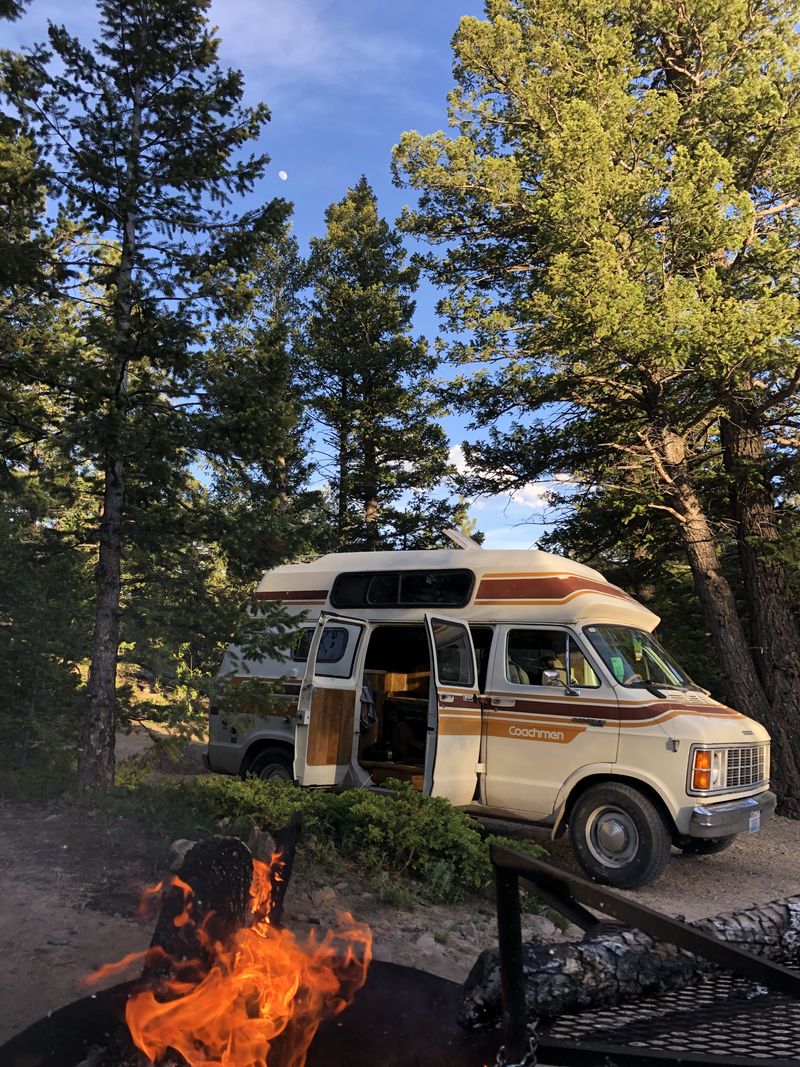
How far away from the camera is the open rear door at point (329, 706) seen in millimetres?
7484

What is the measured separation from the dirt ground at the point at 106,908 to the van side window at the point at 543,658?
207cm

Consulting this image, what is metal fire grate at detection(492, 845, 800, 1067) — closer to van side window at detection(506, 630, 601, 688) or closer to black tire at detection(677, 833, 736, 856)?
black tire at detection(677, 833, 736, 856)

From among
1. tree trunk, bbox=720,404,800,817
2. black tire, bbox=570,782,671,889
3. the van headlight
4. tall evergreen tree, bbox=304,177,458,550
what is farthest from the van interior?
tall evergreen tree, bbox=304,177,458,550

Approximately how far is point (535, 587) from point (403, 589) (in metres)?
1.72

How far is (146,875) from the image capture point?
4984 mm

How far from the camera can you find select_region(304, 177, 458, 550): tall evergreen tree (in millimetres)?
20842

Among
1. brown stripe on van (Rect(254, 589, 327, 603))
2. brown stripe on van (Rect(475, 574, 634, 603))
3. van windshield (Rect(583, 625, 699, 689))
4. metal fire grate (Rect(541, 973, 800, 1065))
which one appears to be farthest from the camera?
brown stripe on van (Rect(254, 589, 327, 603))

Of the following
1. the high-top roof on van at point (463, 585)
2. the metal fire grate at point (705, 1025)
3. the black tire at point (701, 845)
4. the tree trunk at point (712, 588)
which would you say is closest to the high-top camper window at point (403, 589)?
the high-top roof on van at point (463, 585)

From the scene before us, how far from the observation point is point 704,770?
641cm

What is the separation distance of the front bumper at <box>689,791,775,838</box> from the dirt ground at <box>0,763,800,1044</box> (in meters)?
0.61

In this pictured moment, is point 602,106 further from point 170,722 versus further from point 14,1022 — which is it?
point 14,1022

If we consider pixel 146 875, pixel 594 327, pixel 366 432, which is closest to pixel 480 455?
pixel 594 327

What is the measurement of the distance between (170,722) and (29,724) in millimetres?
4047

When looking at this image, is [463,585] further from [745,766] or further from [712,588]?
[712,588]
